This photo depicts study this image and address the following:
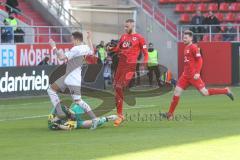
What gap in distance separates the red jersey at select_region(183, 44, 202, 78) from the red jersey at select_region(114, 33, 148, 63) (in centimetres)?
115

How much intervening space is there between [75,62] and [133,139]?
2566 millimetres

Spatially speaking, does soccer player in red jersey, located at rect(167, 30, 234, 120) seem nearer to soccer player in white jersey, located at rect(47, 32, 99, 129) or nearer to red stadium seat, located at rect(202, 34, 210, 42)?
soccer player in white jersey, located at rect(47, 32, 99, 129)

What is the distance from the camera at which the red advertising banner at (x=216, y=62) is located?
37.3 meters

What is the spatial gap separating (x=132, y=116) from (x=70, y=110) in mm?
3779

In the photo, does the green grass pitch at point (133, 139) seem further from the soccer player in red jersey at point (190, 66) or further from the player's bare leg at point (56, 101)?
the soccer player in red jersey at point (190, 66)

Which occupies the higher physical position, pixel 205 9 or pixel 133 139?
pixel 205 9

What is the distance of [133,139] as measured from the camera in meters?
14.2

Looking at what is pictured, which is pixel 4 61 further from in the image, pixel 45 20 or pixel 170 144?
pixel 170 144

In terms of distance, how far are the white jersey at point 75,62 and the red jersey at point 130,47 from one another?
60.6 inches

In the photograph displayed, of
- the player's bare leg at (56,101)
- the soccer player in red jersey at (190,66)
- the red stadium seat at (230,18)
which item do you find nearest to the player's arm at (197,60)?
the soccer player in red jersey at (190,66)

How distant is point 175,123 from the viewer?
17.3 m

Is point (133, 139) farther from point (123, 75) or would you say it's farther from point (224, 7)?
point (224, 7)

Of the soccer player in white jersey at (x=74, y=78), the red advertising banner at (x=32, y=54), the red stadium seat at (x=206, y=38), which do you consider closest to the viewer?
the soccer player in white jersey at (x=74, y=78)

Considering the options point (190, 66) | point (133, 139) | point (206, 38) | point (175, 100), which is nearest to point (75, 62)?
point (133, 139)
